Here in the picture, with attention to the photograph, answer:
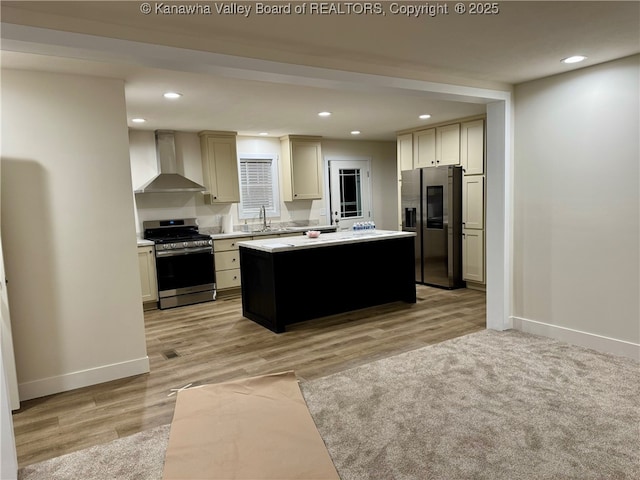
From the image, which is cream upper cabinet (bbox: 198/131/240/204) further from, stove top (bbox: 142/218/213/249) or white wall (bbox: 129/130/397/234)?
stove top (bbox: 142/218/213/249)

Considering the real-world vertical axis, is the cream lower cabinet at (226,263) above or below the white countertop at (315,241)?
below

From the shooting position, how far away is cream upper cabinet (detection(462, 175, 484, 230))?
19.2ft

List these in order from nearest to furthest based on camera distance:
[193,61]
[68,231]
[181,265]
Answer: [193,61] < [68,231] < [181,265]

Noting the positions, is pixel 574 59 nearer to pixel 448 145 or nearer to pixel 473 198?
pixel 473 198

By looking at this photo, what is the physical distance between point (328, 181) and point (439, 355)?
455 centimetres

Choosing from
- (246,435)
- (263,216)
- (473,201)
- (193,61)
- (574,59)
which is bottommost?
(246,435)

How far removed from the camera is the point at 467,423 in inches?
104

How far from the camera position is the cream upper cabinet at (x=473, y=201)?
586 centimetres

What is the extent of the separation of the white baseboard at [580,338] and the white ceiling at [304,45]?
2236 mm

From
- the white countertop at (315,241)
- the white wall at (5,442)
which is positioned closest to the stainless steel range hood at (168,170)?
the white countertop at (315,241)

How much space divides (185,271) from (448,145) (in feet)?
13.1

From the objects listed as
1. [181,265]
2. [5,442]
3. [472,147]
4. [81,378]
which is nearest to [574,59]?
[472,147]

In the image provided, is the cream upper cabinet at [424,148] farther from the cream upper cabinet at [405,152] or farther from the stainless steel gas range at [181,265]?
the stainless steel gas range at [181,265]

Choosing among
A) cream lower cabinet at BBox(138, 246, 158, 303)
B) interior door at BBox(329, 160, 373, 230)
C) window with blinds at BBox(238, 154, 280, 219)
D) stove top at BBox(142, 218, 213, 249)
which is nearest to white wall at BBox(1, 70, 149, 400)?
cream lower cabinet at BBox(138, 246, 158, 303)
